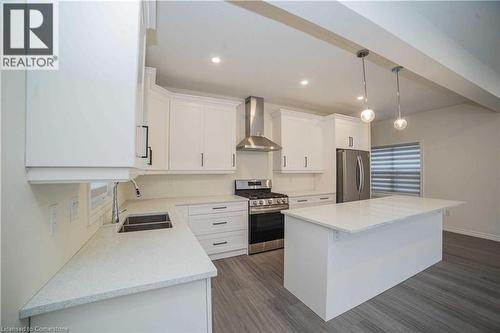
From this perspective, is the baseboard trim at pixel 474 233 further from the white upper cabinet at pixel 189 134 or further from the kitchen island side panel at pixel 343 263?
the white upper cabinet at pixel 189 134

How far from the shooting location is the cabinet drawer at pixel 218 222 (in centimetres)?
279

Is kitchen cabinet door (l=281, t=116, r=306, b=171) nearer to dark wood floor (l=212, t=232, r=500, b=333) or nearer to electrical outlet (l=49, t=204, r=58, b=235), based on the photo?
dark wood floor (l=212, t=232, r=500, b=333)

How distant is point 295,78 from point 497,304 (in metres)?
3.29

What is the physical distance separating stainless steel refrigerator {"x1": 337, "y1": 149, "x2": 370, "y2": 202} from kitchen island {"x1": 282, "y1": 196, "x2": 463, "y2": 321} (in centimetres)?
151

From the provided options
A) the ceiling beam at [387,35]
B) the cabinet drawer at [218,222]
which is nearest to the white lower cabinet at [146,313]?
the ceiling beam at [387,35]

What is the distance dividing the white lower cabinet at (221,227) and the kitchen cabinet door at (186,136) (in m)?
0.68

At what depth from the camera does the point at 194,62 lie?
2.46 m

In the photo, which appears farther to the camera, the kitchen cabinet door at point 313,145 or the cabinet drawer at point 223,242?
the kitchen cabinet door at point 313,145

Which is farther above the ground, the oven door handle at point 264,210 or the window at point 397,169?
the window at point 397,169

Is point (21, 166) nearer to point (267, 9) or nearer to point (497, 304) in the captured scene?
point (267, 9)

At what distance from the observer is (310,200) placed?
369 centimetres

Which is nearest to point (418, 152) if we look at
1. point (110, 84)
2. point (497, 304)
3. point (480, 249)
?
point (480, 249)

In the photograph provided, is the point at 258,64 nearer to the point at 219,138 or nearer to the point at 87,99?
the point at 219,138

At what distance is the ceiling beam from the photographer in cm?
132
